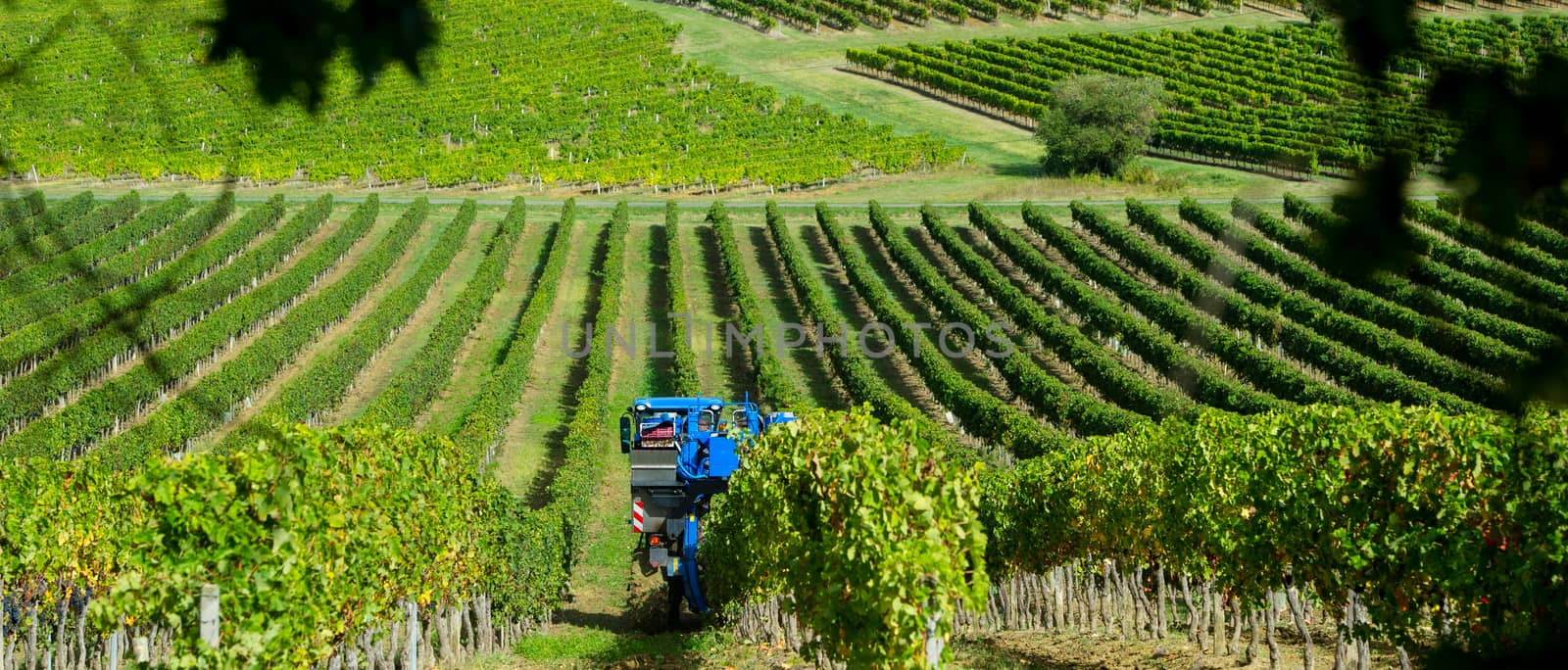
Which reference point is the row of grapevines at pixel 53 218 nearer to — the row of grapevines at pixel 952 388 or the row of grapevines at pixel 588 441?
the row of grapevines at pixel 588 441

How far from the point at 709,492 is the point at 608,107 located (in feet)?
220

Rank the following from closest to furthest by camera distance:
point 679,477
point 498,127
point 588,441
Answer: point 679,477
point 588,441
point 498,127

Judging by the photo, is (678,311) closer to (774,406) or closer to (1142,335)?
(774,406)

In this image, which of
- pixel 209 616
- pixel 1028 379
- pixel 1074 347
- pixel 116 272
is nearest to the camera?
pixel 209 616

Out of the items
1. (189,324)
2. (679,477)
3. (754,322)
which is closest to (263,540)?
(679,477)

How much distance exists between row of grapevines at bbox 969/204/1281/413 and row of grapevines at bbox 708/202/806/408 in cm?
972

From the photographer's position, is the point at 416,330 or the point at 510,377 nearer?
the point at 510,377

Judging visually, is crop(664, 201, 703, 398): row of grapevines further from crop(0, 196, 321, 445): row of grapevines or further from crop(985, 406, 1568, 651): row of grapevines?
crop(985, 406, 1568, 651): row of grapevines

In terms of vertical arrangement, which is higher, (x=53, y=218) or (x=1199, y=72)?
(x=1199, y=72)

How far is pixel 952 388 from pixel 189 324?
24.9 metres

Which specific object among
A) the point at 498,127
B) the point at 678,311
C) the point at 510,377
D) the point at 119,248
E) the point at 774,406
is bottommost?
the point at 510,377

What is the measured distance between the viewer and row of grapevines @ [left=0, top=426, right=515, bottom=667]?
13.3 metres

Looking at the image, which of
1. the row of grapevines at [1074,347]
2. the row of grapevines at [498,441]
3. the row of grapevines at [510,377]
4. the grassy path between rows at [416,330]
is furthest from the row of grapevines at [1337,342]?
the grassy path between rows at [416,330]

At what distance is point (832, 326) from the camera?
4766 centimetres
